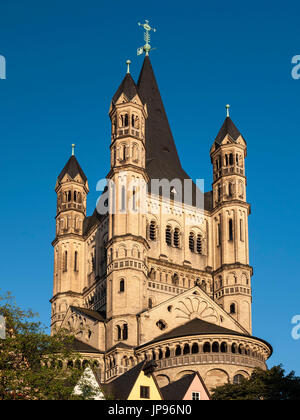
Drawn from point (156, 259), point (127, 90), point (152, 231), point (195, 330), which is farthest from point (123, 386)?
point (127, 90)

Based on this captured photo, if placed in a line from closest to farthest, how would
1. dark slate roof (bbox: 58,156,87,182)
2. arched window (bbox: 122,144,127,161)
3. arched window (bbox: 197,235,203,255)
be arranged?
arched window (bbox: 122,144,127,161), arched window (bbox: 197,235,203,255), dark slate roof (bbox: 58,156,87,182)

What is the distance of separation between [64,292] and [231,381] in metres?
26.1

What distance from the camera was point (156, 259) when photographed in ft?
269

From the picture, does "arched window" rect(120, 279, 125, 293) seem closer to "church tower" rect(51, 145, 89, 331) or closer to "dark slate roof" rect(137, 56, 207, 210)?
"church tower" rect(51, 145, 89, 331)

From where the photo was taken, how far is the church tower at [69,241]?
88.3 m

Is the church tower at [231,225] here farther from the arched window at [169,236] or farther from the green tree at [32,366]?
the green tree at [32,366]

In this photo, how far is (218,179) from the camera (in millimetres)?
87438

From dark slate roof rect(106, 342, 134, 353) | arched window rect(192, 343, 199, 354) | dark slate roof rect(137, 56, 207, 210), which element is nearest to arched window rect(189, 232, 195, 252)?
dark slate roof rect(137, 56, 207, 210)

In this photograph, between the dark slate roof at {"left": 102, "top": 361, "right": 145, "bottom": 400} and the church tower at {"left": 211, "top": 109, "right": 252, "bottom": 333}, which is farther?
the church tower at {"left": 211, "top": 109, "right": 252, "bottom": 333}

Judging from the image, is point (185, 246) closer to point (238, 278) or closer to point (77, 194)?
point (238, 278)

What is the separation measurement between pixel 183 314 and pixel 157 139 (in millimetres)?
24455

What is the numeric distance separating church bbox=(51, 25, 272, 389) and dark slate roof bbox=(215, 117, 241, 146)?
0.15 meters

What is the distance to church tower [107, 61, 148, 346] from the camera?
7225 cm

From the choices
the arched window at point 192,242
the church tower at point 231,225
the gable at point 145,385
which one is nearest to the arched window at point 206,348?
the church tower at point 231,225
